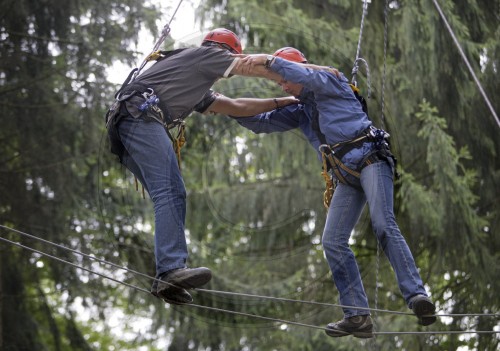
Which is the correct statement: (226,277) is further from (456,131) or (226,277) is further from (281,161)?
(456,131)

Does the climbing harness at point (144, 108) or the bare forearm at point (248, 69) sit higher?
the bare forearm at point (248, 69)

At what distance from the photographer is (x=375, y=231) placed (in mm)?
5332

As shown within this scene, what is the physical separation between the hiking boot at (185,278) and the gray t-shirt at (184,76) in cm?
81

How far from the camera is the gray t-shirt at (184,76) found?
17.0 ft

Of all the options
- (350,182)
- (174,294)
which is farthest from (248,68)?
(174,294)

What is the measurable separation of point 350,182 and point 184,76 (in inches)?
41.1

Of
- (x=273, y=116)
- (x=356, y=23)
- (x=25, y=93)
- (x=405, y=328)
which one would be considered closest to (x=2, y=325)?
(x=25, y=93)

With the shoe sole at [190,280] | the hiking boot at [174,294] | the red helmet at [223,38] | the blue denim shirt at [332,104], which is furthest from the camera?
the red helmet at [223,38]

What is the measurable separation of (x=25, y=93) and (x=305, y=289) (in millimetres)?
3641

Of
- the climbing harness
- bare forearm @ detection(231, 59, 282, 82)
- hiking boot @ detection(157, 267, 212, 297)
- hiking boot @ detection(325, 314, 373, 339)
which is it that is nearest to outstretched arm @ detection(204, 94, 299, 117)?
the climbing harness

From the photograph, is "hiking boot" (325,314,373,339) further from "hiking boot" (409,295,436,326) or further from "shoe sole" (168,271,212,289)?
"shoe sole" (168,271,212,289)

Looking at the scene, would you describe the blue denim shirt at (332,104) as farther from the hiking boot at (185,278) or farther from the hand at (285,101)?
the hiking boot at (185,278)

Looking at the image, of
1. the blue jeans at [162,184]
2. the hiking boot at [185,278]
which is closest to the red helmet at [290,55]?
the blue jeans at [162,184]

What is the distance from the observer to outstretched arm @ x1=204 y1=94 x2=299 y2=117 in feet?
18.9
